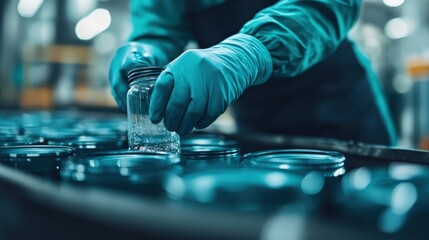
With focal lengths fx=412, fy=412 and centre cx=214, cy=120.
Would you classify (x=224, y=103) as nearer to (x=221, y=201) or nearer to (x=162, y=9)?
(x=221, y=201)

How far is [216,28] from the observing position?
5.75ft

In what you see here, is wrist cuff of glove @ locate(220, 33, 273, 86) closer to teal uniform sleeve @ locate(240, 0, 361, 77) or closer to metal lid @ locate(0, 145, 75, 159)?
teal uniform sleeve @ locate(240, 0, 361, 77)

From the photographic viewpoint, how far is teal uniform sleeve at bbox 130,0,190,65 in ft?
5.47

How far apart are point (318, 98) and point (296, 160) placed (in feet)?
3.56

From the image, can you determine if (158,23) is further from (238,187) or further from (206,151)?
(238,187)

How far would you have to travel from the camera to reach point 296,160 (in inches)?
30.9

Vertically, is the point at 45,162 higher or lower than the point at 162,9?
lower

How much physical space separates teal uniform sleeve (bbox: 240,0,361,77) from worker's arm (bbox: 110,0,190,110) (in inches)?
19.0

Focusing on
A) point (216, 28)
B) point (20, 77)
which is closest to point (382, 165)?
point (216, 28)

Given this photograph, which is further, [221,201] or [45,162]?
[45,162]

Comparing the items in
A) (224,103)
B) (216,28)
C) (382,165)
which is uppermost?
(216,28)

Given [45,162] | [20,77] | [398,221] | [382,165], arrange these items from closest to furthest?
[398,221], [45,162], [382,165], [20,77]

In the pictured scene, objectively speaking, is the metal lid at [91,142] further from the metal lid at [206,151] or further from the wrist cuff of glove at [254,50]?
the wrist cuff of glove at [254,50]

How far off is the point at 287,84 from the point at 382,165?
0.87 meters
